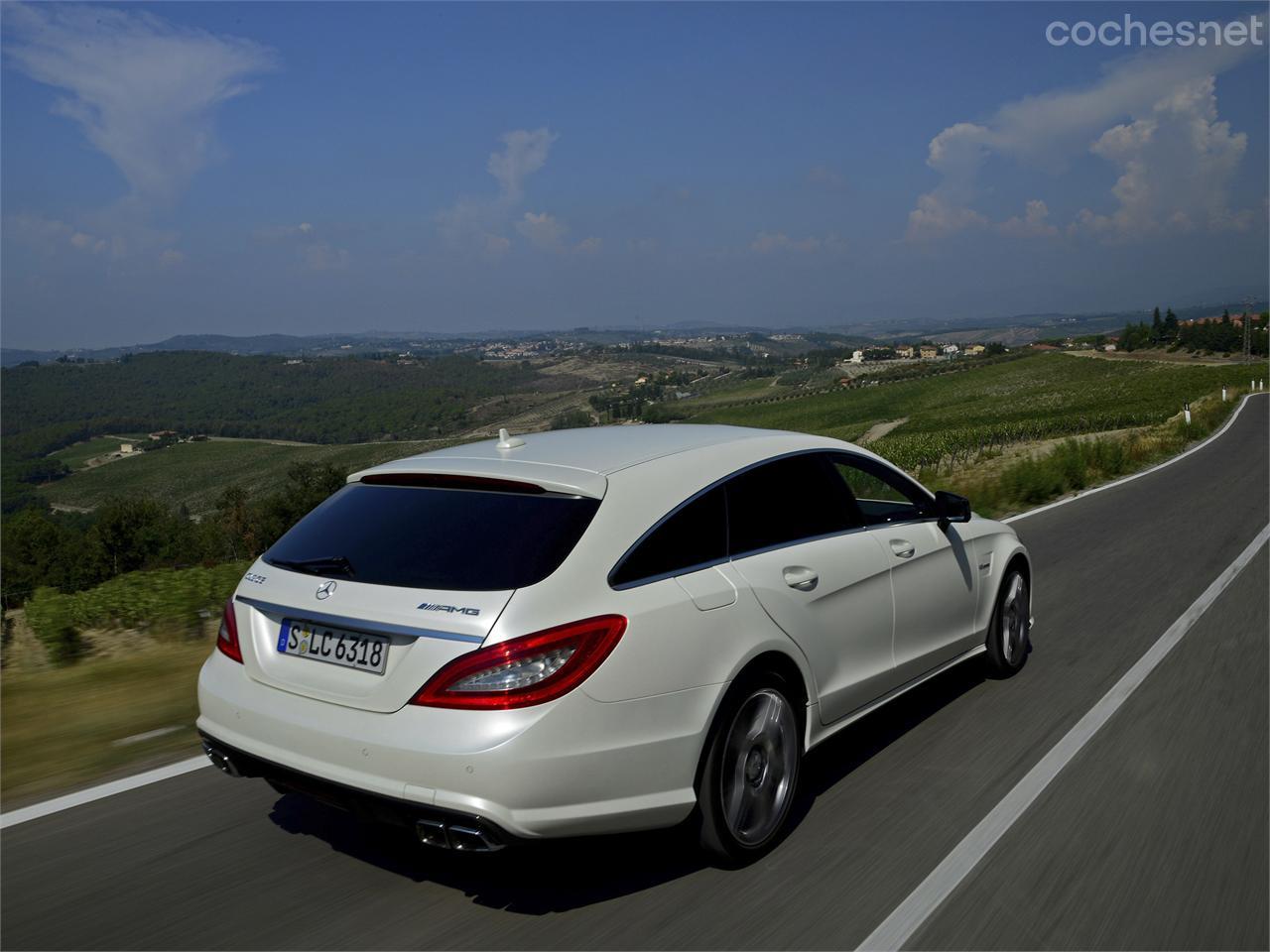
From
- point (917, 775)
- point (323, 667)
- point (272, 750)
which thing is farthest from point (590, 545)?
point (917, 775)

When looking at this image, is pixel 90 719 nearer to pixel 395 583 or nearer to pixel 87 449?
pixel 395 583

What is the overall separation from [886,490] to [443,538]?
124 inches

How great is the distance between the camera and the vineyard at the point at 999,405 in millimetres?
53531

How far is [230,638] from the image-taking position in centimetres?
381

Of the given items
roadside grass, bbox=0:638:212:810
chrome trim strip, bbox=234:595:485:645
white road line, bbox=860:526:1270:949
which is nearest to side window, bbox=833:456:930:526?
white road line, bbox=860:526:1270:949

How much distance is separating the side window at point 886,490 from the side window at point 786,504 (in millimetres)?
A: 179

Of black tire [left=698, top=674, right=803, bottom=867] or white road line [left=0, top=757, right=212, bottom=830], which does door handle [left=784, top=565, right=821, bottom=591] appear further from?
white road line [left=0, top=757, right=212, bottom=830]

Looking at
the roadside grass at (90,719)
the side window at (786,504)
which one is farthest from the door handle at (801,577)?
the roadside grass at (90,719)

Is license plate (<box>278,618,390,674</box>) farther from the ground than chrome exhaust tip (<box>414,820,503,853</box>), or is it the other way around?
license plate (<box>278,618,390,674</box>)

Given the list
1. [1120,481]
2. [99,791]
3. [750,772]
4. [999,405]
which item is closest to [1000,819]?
[750,772]

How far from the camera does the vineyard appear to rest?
5353cm

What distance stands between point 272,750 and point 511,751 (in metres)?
0.94

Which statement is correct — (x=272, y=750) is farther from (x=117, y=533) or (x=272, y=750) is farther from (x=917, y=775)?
(x=117, y=533)

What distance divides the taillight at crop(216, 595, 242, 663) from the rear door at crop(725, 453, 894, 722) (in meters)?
1.83
